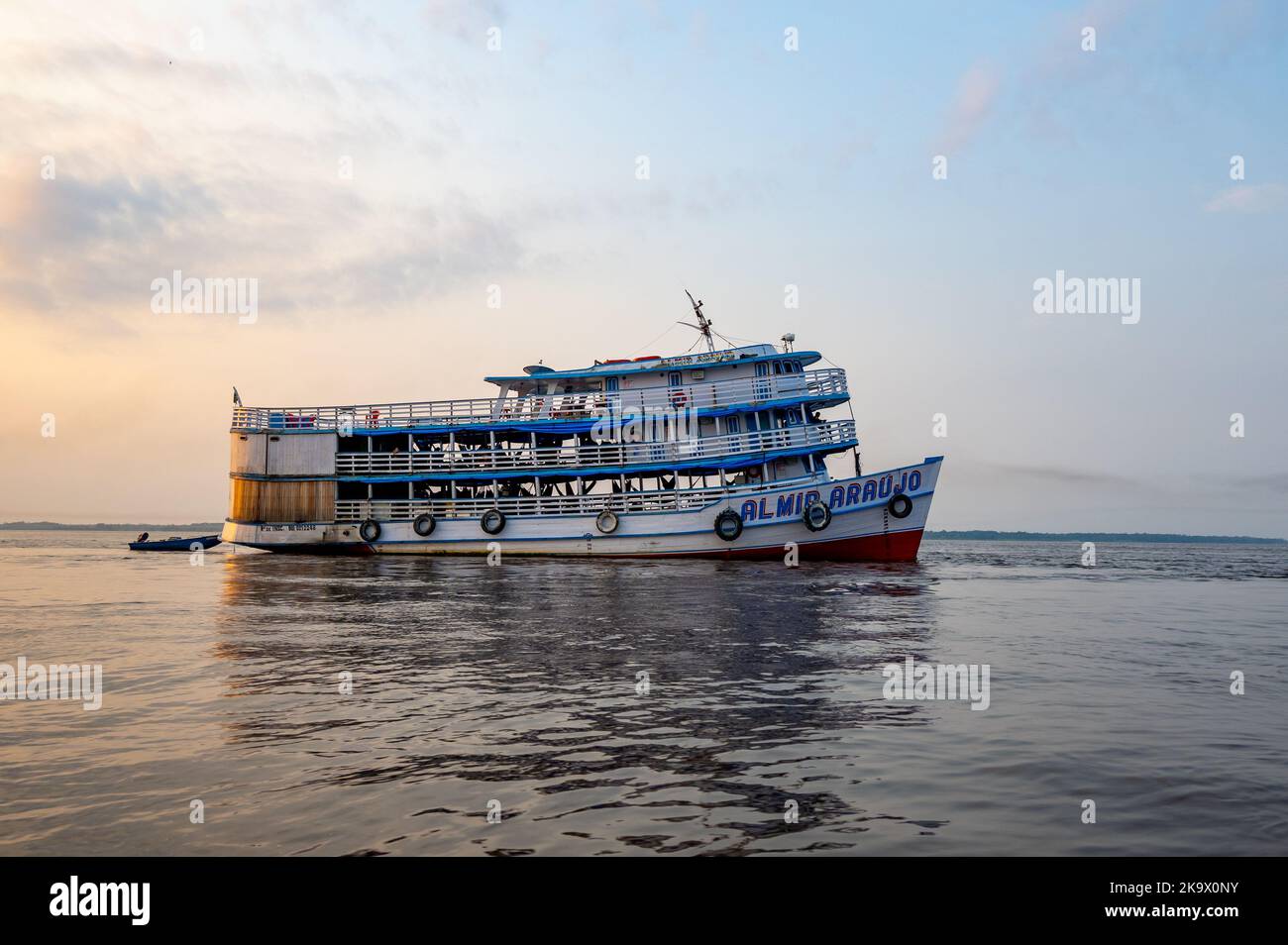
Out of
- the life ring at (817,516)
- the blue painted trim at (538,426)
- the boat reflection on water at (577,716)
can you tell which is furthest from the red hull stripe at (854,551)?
the boat reflection on water at (577,716)

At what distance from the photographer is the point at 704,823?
14.7 ft

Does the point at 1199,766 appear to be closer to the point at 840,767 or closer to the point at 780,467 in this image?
the point at 840,767

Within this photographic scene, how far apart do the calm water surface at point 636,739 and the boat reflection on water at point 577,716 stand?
3 cm

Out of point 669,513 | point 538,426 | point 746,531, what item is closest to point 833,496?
point 746,531

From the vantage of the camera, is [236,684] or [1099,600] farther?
[1099,600]

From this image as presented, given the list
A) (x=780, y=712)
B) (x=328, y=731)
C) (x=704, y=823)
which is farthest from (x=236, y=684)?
(x=704, y=823)

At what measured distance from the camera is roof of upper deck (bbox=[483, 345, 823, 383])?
33.6 m

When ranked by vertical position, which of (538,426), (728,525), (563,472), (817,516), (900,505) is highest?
(538,426)

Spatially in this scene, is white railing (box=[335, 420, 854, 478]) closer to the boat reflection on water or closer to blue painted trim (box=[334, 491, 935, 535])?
blue painted trim (box=[334, 491, 935, 535])

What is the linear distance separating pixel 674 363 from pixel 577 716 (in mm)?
28543

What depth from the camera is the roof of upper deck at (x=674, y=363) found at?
33.6m

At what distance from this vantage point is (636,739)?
630cm

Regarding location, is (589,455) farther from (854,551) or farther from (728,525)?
(854,551)
